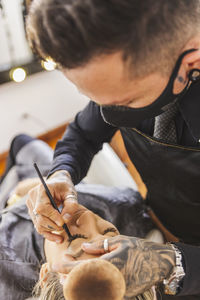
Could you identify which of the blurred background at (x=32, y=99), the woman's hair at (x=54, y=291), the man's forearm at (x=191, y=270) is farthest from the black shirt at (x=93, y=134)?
the blurred background at (x=32, y=99)

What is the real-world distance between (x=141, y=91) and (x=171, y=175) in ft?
1.55

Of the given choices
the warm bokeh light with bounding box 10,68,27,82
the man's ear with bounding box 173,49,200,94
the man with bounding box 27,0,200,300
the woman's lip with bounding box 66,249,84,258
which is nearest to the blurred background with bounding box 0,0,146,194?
the warm bokeh light with bounding box 10,68,27,82

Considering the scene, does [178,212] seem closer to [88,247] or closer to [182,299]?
[182,299]

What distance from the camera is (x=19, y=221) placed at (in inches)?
58.1

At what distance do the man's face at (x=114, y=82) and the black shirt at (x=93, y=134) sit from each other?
191mm

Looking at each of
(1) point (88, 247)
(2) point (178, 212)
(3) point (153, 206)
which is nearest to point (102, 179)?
(3) point (153, 206)

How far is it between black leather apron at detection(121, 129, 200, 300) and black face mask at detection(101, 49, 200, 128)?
183 mm

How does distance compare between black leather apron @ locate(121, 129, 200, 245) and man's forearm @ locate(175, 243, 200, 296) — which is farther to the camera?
black leather apron @ locate(121, 129, 200, 245)

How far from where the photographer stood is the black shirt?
36.3 inches

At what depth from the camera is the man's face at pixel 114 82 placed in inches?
25.3

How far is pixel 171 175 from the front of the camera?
3.65 feet

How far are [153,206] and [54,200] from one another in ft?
1.84

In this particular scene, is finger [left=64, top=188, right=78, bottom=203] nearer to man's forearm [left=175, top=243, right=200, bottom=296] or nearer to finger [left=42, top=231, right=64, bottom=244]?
finger [left=42, top=231, right=64, bottom=244]

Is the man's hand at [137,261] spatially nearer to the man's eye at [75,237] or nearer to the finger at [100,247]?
the finger at [100,247]
